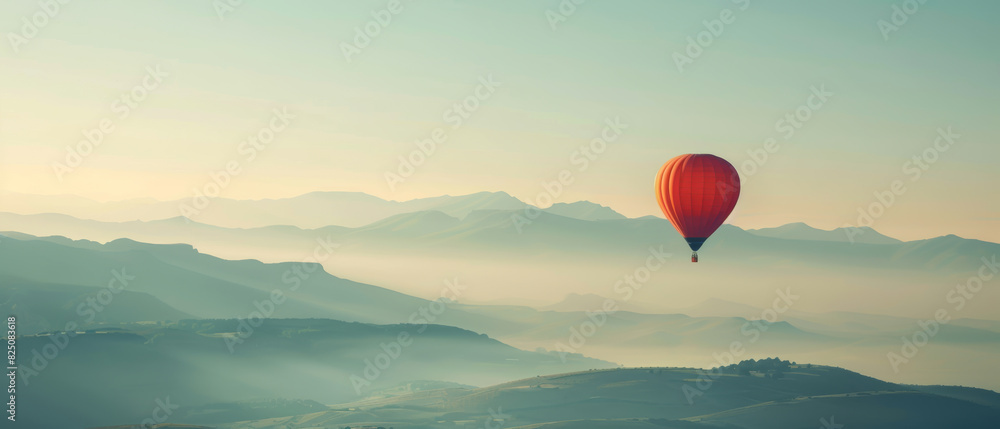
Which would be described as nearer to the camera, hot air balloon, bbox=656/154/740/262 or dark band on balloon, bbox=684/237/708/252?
hot air balloon, bbox=656/154/740/262

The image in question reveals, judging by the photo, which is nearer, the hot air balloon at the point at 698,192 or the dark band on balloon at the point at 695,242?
Result: the hot air balloon at the point at 698,192

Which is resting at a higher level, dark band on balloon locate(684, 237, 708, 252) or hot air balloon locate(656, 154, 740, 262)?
hot air balloon locate(656, 154, 740, 262)

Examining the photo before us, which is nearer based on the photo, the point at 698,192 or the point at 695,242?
the point at 698,192

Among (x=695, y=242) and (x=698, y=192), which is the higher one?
(x=698, y=192)

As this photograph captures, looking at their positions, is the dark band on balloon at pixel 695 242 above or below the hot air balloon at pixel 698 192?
below
